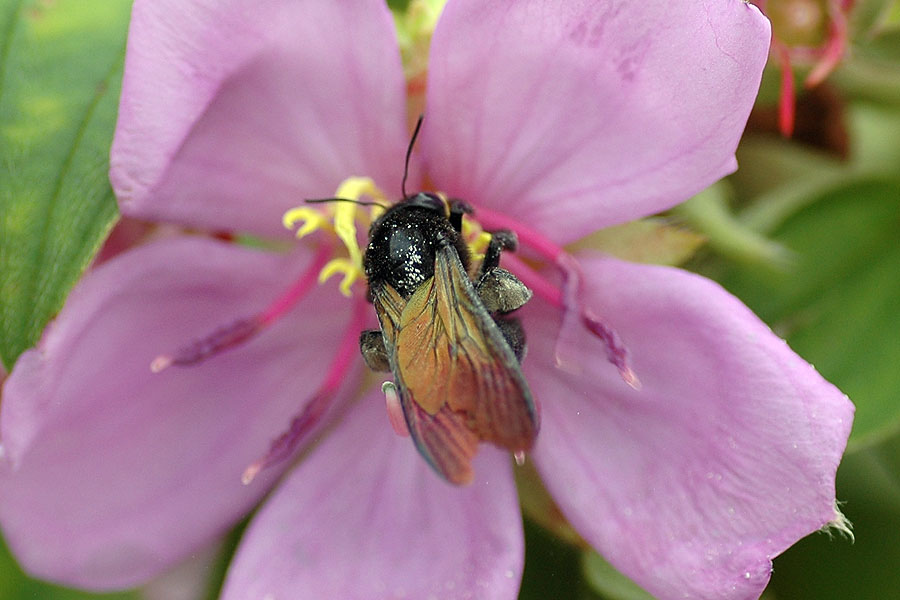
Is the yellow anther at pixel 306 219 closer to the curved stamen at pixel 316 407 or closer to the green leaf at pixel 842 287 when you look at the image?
the curved stamen at pixel 316 407

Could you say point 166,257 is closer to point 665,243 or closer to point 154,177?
point 154,177

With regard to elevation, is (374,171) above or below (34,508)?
above

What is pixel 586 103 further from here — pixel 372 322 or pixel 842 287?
pixel 842 287

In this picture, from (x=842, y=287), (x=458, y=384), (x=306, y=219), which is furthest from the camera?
(x=842, y=287)

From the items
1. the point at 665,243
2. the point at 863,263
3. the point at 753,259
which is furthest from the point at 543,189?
the point at 863,263

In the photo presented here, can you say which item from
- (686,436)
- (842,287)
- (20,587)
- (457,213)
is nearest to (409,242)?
(457,213)

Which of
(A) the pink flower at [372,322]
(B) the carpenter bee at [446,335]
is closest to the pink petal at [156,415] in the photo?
(A) the pink flower at [372,322]
